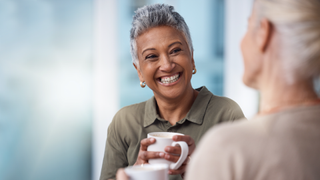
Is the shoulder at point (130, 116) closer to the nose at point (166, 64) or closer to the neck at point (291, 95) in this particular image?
the nose at point (166, 64)

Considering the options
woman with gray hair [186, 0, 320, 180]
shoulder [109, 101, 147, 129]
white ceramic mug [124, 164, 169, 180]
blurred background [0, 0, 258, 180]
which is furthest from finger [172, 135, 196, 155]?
blurred background [0, 0, 258, 180]

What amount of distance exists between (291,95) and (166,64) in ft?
2.60

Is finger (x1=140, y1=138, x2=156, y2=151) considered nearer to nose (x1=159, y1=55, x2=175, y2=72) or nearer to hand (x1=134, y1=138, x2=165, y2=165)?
hand (x1=134, y1=138, x2=165, y2=165)

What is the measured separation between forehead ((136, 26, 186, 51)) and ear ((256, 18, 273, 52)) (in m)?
0.75

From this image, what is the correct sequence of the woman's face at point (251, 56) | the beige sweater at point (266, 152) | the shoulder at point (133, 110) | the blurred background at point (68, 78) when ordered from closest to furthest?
1. the beige sweater at point (266, 152)
2. the woman's face at point (251, 56)
3. the shoulder at point (133, 110)
4. the blurred background at point (68, 78)

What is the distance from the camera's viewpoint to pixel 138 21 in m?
1.38

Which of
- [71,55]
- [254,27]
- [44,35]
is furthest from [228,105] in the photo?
[44,35]

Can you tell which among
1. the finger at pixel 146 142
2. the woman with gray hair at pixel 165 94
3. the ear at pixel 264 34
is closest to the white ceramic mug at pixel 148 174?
the finger at pixel 146 142

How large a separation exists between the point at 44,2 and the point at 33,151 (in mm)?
1499

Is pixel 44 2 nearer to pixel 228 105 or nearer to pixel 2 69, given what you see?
pixel 2 69

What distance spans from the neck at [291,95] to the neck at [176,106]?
83 cm

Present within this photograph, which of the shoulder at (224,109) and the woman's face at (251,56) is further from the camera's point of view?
the shoulder at (224,109)

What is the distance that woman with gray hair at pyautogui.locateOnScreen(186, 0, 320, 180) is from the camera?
0.51 metres

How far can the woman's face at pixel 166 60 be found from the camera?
52.2 inches
